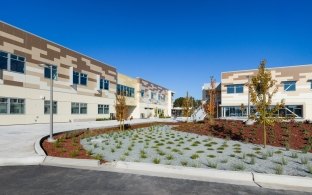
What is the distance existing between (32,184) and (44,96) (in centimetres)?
2399

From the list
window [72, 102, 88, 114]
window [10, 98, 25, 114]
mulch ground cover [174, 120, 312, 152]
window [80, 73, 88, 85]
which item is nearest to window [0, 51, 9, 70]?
window [10, 98, 25, 114]

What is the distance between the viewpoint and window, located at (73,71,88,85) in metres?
33.9

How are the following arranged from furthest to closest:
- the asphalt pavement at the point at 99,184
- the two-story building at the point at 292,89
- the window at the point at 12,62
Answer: the two-story building at the point at 292,89 → the window at the point at 12,62 → the asphalt pavement at the point at 99,184

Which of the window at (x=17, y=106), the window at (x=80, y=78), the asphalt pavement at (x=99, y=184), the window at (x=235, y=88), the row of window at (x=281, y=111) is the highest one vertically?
the window at (x=80, y=78)

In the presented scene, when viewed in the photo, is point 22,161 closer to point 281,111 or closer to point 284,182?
point 284,182

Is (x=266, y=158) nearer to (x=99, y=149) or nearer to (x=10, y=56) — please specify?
(x=99, y=149)

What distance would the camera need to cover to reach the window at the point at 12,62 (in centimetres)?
2297

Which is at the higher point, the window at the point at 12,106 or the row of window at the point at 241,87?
the row of window at the point at 241,87

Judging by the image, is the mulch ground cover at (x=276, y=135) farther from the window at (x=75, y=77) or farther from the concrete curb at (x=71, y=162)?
the window at (x=75, y=77)

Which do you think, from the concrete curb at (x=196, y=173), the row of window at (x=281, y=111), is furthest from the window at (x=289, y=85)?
the concrete curb at (x=196, y=173)

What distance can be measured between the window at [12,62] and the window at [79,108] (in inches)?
391

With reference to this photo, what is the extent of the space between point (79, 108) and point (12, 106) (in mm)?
11355

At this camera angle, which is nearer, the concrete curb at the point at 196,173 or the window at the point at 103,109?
the concrete curb at the point at 196,173

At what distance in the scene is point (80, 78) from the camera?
35094mm
